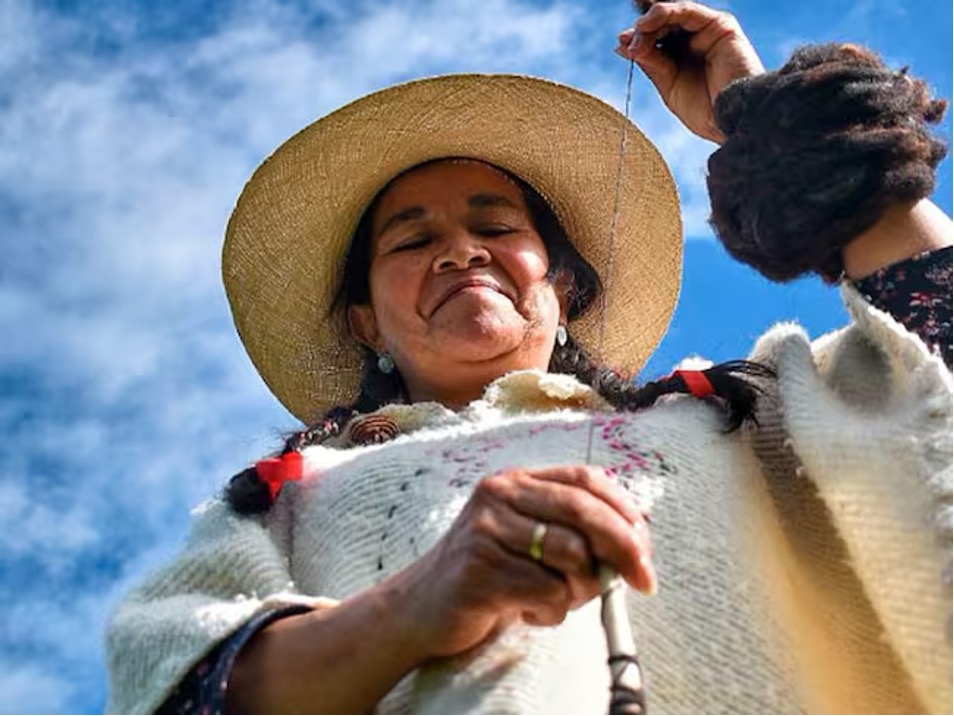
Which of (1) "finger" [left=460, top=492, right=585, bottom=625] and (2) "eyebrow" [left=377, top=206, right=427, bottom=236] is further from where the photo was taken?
(2) "eyebrow" [left=377, top=206, right=427, bottom=236]

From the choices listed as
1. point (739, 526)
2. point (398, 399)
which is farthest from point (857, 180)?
point (398, 399)

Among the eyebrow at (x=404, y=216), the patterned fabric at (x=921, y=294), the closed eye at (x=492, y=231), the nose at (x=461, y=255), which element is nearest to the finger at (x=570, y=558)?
the patterned fabric at (x=921, y=294)

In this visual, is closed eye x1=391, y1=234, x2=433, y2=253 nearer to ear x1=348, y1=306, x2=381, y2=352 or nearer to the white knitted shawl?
ear x1=348, y1=306, x2=381, y2=352

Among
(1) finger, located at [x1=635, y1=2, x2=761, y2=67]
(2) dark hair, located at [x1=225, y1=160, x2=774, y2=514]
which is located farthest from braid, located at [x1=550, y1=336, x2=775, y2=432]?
(1) finger, located at [x1=635, y1=2, x2=761, y2=67]

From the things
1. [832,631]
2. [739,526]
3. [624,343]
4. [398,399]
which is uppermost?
[624,343]

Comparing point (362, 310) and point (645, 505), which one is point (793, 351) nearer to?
point (645, 505)

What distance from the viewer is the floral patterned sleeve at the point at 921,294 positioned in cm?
227

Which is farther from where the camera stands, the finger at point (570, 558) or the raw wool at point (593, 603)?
the raw wool at point (593, 603)

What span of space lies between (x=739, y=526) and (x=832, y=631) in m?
0.22

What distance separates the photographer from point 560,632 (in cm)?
186

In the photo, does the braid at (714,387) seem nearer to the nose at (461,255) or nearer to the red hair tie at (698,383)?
the red hair tie at (698,383)

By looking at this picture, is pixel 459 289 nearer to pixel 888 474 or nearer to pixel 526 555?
pixel 888 474

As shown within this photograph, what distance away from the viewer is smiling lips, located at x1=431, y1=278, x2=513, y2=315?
2850 mm

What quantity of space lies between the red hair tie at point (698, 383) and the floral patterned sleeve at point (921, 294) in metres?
0.32
